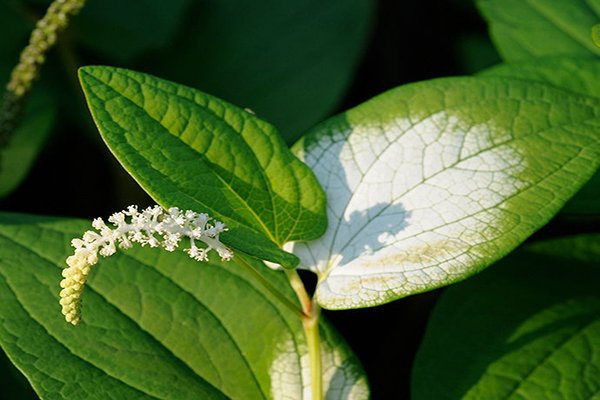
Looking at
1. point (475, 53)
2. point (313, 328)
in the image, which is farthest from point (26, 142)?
point (475, 53)

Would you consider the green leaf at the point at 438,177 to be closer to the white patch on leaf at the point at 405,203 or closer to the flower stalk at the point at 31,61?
the white patch on leaf at the point at 405,203

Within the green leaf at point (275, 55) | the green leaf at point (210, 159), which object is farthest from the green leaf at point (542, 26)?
the green leaf at point (210, 159)

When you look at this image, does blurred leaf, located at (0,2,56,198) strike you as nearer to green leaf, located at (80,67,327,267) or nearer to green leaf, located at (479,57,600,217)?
green leaf, located at (80,67,327,267)

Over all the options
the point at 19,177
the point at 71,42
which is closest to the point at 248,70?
the point at 71,42

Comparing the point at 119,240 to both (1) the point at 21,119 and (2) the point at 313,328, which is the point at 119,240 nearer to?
(2) the point at 313,328

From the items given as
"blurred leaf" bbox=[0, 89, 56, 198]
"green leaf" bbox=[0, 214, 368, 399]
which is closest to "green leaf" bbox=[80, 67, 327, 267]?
"green leaf" bbox=[0, 214, 368, 399]

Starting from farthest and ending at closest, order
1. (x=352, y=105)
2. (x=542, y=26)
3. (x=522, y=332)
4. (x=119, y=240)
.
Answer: (x=352, y=105) < (x=542, y=26) < (x=522, y=332) < (x=119, y=240)

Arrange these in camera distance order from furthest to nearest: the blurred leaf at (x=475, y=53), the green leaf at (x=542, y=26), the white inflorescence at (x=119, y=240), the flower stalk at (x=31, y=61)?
the blurred leaf at (x=475, y=53) < the green leaf at (x=542, y=26) < the flower stalk at (x=31, y=61) < the white inflorescence at (x=119, y=240)
